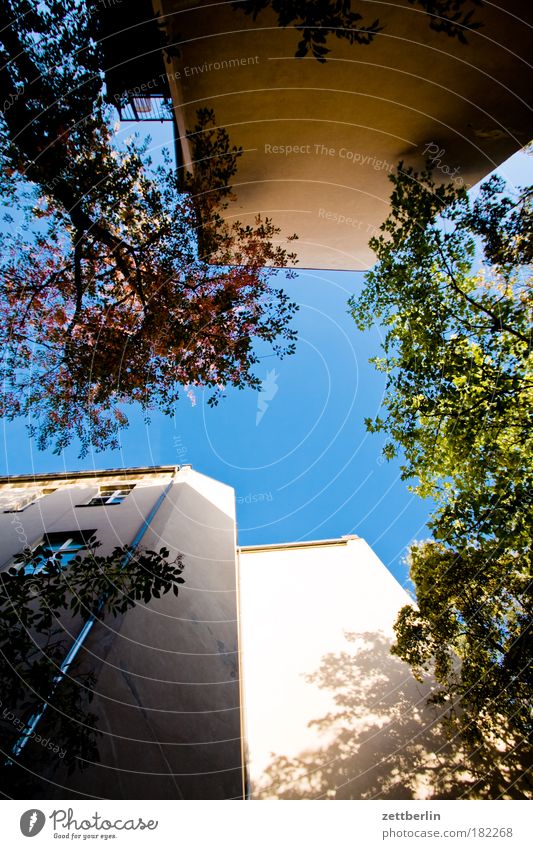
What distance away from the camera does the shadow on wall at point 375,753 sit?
585 cm

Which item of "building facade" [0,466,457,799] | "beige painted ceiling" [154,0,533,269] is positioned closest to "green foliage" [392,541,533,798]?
"building facade" [0,466,457,799]

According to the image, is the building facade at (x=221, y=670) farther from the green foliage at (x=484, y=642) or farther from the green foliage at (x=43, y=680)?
the green foliage at (x=484, y=642)

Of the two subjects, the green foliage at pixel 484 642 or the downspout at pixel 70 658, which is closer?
the downspout at pixel 70 658

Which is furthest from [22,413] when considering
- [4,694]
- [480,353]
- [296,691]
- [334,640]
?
[334,640]

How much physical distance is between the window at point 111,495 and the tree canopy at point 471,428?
8634 millimetres

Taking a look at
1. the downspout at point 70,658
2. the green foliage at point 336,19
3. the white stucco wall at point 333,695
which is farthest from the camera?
the white stucco wall at point 333,695

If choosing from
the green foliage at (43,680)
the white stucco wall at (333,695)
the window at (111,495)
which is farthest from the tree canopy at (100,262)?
the white stucco wall at (333,695)

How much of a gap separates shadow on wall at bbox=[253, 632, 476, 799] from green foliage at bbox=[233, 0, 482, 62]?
40.9 feet

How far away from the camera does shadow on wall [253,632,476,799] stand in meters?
5.85

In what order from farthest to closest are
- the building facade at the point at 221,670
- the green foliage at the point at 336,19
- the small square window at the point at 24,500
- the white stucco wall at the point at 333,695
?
the small square window at the point at 24,500 < the white stucco wall at the point at 333,695 < the building facade at the point at 221,670 < the green foliage at the point at 336,19

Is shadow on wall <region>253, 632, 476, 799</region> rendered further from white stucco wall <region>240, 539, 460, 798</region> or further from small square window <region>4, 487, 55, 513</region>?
small square window <region>4, 487, 55, 513</region>

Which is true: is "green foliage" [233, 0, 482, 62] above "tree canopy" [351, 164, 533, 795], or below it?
above

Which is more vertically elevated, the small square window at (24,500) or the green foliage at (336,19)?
the green foliage at (336,19)

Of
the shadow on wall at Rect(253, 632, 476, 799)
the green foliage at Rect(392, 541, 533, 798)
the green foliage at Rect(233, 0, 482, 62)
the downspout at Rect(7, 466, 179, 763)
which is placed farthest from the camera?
the shadow on wall at Rect(253, 632, 476, 799)
